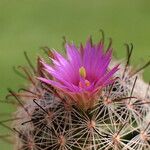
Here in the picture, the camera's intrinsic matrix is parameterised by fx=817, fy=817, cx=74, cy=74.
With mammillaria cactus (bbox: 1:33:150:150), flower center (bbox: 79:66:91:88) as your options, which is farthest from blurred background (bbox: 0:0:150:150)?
flower center (bbox: 79:66:91:88)

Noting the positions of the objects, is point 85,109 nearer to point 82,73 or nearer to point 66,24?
point 82,73

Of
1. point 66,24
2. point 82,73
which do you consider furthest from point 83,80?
point 66,24

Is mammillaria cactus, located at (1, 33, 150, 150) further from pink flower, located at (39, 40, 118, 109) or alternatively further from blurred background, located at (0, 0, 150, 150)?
blurred background, located at (0, 0, 150, 150)

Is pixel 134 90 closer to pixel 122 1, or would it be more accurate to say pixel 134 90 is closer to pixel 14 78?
pixel 14 78

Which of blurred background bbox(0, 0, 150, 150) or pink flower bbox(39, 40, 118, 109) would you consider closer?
pink flower bbox(39, 40, 118, 109)

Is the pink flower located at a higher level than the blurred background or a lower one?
lower

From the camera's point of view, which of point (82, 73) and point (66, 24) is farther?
point (66, 24)

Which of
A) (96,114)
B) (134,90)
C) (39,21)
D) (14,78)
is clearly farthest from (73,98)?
(39,21)
